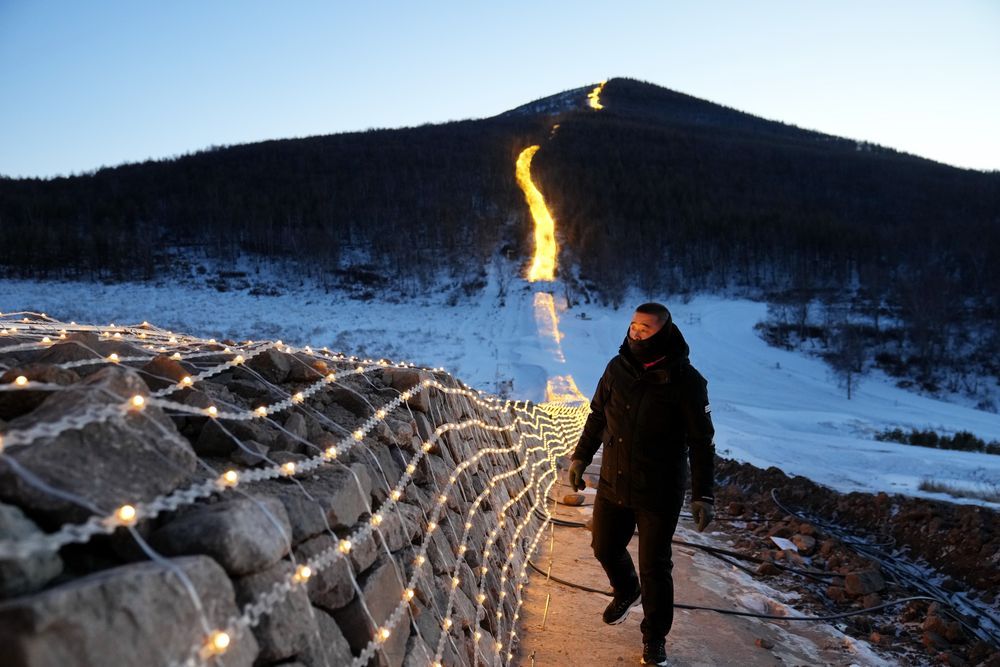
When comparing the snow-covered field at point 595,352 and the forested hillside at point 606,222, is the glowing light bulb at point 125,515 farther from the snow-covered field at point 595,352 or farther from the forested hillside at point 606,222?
the forested hillside at point 606,222

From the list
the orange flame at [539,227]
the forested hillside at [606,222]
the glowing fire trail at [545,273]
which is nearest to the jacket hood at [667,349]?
the glowing fire trail at [545,273]

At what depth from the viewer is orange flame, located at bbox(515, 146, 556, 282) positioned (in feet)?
123

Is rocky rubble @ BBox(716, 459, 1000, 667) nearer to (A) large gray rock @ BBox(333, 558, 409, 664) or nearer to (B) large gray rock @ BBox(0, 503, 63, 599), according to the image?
(A) large gray rock @ BBox(333, 558, 409, 664)

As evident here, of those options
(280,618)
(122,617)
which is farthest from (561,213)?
(122,617)

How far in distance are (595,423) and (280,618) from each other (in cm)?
240

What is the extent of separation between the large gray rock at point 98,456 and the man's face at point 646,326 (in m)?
2.21

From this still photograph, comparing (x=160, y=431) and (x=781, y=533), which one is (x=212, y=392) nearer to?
(x=160, y=431)

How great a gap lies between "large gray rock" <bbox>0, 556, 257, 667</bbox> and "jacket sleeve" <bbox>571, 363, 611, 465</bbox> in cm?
250

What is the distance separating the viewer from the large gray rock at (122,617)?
99 centimetres

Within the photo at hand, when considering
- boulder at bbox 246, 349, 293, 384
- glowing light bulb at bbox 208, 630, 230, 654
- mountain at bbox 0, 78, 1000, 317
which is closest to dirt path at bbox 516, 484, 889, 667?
boulder at bbox 246, 349, 293, 384

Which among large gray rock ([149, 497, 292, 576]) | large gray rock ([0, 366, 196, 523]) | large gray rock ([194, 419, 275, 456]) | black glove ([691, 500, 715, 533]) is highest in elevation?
large gray rock ([0, 366, 196, 523])

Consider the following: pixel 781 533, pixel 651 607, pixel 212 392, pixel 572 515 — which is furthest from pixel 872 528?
pixel 212 392

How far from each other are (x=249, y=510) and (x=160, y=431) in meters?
0.32

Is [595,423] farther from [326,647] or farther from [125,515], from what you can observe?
[125,515]
